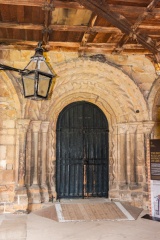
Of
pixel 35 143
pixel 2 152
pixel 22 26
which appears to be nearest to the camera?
pixel 22 26

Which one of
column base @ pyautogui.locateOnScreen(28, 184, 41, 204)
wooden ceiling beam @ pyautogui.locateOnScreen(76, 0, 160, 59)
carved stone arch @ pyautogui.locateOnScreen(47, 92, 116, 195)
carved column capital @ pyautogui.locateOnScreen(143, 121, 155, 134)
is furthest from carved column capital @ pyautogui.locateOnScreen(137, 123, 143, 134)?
column base @ pyautogui.locateOnScreen(28, 184, 41, 204)

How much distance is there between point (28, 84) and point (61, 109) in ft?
10.3

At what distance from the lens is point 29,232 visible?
4.19m

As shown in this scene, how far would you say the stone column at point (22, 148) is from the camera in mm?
5406

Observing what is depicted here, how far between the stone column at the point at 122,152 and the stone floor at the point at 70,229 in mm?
1155

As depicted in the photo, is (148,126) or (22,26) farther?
(148,126)

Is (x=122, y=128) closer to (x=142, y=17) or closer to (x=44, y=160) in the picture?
(x=44, y=160)

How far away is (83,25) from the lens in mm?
4773

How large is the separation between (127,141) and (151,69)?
1.77 metres

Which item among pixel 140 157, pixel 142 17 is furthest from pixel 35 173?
pixel 142 17

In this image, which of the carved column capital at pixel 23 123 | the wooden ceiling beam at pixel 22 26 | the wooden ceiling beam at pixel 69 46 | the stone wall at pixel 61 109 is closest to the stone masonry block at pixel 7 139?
the stone wall at pixel 61 109

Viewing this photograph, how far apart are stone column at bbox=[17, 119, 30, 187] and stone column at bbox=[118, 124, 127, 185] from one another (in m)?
2.25

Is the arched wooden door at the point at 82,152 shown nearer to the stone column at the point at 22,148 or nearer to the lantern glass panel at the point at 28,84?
the stone column at the point at 22,148

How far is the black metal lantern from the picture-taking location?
328cm
